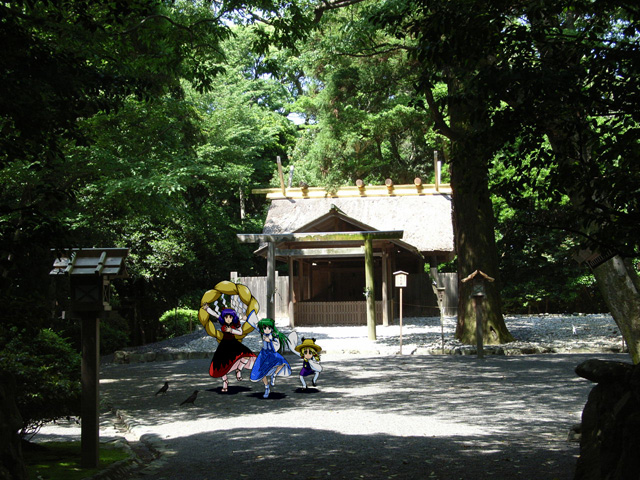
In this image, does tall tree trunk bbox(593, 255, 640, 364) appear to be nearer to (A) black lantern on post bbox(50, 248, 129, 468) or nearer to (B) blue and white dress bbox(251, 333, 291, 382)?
(B) blue and white dress bbox(251, 333, 291, 382)

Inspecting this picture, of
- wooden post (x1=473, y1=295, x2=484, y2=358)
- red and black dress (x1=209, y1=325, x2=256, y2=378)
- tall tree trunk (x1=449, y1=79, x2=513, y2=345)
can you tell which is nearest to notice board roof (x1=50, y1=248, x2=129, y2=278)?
red and black dress (x1=209, y1=325, x2=256, y2=378)

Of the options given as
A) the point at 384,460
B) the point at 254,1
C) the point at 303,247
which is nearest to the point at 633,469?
the point at 384,460

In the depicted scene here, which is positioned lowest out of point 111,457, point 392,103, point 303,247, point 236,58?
point 111,457

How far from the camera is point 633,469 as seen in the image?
411cm

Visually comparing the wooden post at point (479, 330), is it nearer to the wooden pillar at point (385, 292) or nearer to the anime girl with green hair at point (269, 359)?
the anime girl with green hair at point (269, 359)

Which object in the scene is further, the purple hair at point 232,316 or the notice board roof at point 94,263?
the purple hair at point 232,316

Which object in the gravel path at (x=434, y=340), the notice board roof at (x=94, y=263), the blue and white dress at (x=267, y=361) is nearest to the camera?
the notice board roof at (x=94, y=263)

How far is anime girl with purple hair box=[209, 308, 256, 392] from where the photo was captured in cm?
1066

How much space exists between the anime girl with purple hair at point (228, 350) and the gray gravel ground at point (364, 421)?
1.33 ft

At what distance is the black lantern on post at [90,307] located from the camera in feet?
20.7

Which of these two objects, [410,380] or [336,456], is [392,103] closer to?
[410,380]

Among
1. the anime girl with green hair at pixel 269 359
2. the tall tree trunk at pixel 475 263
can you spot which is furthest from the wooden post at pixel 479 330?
the anime girl with green hair at pixel 269 359

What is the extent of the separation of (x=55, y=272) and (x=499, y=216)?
921 inches

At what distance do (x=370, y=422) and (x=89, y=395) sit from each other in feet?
11.9
